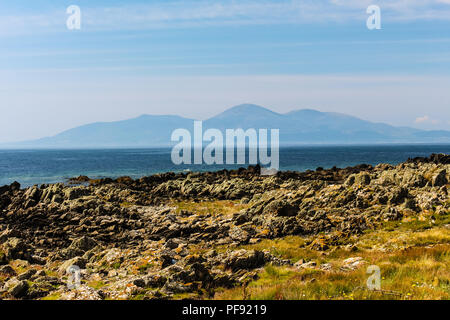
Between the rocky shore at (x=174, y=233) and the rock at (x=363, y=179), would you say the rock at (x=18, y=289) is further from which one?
the rock at (x=363, y=179)

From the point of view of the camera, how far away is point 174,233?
82.1 ft

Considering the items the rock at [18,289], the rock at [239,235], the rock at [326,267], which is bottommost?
the rock at [239,235]

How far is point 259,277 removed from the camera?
1391 cm

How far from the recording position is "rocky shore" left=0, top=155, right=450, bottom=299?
13.6 metres

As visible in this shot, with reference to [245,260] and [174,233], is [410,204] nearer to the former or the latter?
[245,260]

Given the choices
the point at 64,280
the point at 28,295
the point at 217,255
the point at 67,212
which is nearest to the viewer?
the point at 28,295

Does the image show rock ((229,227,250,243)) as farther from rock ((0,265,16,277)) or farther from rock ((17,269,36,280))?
rock ((0,265,16,277))

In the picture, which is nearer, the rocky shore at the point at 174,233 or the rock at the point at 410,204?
the rocky shore at the point at 174,233

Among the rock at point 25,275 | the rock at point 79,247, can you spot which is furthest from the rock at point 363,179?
the rock at point 25,275

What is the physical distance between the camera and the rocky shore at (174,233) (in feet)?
44.8

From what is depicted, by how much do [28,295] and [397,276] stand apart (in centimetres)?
1409

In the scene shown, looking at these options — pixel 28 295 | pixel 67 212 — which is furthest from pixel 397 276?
Result: pixel 67 212

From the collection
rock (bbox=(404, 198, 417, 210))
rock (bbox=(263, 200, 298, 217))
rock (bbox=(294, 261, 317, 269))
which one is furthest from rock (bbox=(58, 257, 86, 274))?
rock (bbox=(404, 198, 417, 210))
